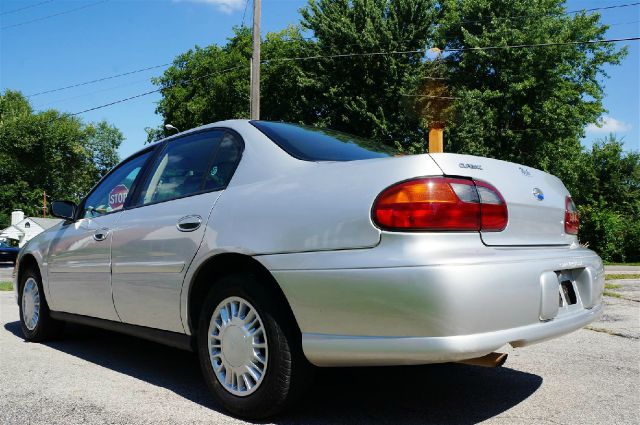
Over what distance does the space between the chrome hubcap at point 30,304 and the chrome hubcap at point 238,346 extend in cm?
264

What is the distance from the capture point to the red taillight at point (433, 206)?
2.43m

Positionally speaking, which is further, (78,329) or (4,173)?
(4,173)

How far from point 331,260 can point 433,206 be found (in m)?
0.49

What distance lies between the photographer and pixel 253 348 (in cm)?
286

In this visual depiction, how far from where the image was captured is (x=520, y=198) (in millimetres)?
2764

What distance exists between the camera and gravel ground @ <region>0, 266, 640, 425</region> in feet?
9.58

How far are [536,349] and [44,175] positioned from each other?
5009cm

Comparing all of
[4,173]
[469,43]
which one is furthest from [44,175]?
[469,43]

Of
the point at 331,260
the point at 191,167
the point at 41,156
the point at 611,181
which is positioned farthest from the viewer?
the point at 41,156

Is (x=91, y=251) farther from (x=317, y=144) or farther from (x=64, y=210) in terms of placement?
(x=317, y=144)

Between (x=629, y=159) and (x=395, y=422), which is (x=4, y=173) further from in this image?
(x=395, y=422)

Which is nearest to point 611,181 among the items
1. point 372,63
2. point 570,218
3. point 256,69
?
point 372,63

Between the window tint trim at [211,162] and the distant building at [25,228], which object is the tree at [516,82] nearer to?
the window tint trim at [211,162]

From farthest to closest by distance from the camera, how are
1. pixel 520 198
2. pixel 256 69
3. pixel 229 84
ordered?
1. pixel 229 84
2. pixel 256 69
3. pixel 520 198
